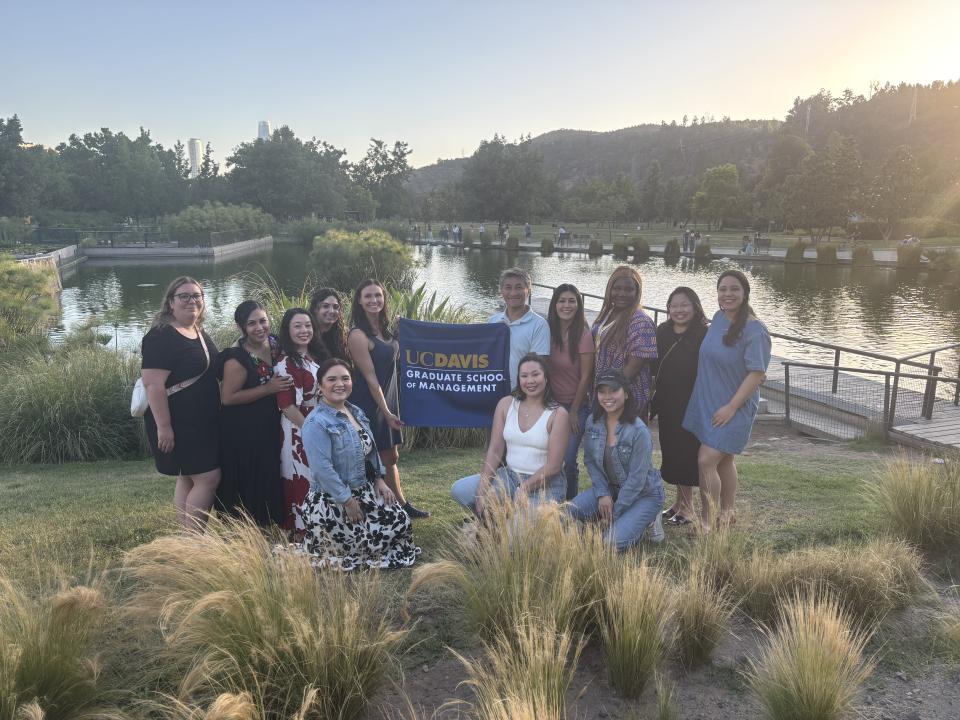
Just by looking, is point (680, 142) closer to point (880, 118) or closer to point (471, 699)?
point (880, 118)

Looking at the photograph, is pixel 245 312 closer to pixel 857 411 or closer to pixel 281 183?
pixel 857 411

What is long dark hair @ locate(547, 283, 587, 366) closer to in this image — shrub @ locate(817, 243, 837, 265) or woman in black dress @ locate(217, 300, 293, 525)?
woman in black dress @ locate(217, 300, 293, 525)

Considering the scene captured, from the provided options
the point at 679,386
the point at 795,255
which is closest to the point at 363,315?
the point at 679,386

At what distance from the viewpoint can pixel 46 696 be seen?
228cm

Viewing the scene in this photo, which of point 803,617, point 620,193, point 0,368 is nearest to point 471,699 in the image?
point 803,617

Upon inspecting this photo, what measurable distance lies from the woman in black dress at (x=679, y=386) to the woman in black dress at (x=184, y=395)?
277 centimetres

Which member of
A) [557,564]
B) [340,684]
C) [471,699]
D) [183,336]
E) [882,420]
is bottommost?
[882,420]

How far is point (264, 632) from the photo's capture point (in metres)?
2.37

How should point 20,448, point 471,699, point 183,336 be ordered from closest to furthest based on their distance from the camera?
point 471,699
point 183,336
point 20,448

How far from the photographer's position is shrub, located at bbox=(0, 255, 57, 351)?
13016mm

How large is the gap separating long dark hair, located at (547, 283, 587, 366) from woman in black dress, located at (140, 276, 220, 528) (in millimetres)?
2054

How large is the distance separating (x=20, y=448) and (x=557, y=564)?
6971 millimetres

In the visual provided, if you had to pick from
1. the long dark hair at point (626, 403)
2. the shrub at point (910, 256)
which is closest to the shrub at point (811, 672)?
the long dark hair at point (626, 403)

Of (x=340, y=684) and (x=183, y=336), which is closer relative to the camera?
(x=340, y=684)
